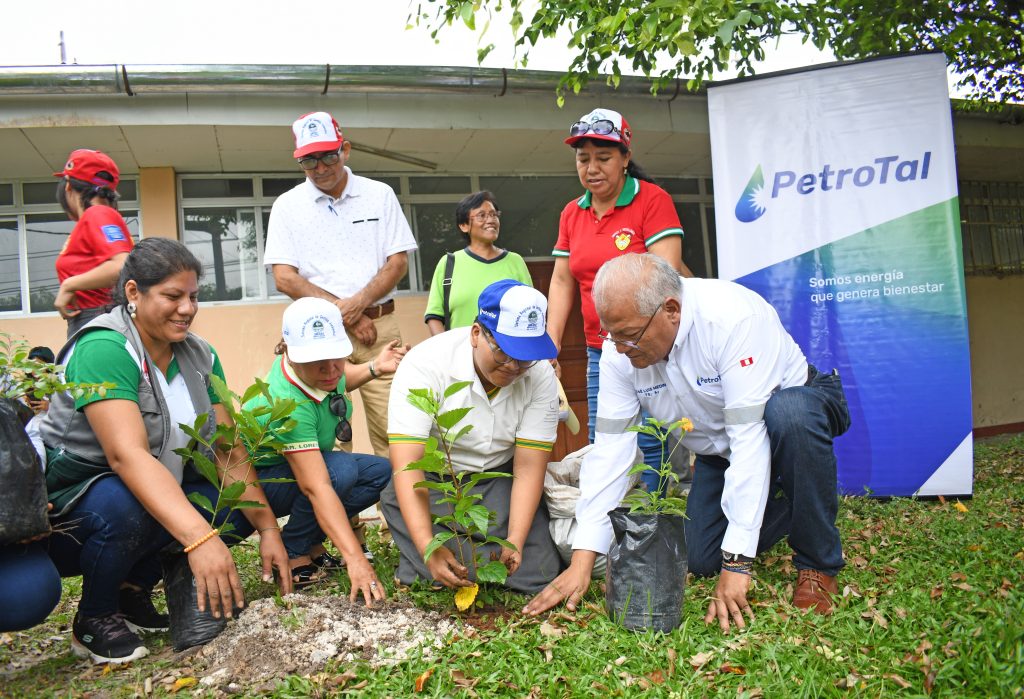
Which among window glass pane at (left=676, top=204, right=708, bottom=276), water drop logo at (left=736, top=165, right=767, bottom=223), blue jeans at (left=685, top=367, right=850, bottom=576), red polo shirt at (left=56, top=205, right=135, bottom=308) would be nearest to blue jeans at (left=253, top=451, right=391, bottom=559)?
red polo shirt at (left=56, top=205, right=135, bottom=308)

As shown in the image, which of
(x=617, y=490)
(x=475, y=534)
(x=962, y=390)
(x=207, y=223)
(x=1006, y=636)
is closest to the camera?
(x=1006, y=636)

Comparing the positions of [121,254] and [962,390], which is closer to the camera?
[121,254]

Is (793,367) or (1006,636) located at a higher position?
(793,367)

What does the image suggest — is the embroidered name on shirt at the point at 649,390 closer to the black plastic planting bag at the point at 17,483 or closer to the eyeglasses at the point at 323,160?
the black plastic planting bag at the point at 17,483

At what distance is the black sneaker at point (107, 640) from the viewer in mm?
2908

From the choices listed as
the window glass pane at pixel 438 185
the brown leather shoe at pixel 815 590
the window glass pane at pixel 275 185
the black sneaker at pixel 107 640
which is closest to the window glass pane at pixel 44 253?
the window glass pane at pixel 275 185

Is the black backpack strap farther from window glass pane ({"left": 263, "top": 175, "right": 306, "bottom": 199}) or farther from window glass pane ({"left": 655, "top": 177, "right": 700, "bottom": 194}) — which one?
window glass pane ({"left": 655, "top": 177, "right": 700, "bottom": 194})

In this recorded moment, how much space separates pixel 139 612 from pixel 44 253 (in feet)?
17.5

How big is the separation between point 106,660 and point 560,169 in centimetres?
641

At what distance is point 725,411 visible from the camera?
9.61ft

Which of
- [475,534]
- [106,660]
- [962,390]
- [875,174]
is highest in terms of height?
[875,174]

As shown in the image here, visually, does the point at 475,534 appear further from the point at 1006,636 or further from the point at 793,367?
the point at 1006,636

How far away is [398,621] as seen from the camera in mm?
3002

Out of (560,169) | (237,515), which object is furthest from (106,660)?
(560,169)
